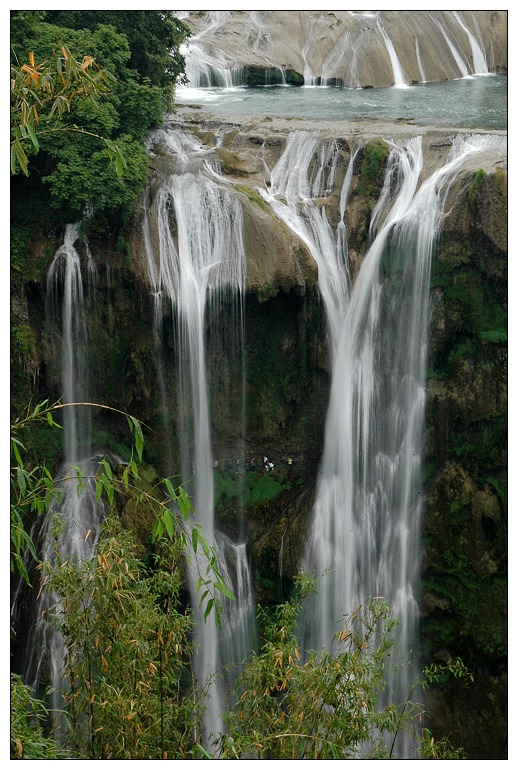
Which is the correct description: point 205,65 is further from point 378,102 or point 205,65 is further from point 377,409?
point 377,409

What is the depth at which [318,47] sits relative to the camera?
60.3ft

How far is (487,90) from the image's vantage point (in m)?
17.8

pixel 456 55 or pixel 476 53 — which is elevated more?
pixel 476 53

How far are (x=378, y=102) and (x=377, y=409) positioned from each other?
7.32 meters

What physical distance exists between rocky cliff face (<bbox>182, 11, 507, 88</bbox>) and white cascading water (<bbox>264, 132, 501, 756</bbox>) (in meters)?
6.46

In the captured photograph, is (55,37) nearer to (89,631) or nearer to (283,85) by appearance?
(283,85)

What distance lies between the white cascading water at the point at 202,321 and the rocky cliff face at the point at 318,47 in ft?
20.7

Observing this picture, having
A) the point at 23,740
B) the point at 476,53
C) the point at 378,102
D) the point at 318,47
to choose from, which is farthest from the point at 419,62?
the point at 23,740

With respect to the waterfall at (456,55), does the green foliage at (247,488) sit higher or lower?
lower

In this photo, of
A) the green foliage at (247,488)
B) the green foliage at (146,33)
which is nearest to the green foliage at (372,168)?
the green foliage at (146,33)

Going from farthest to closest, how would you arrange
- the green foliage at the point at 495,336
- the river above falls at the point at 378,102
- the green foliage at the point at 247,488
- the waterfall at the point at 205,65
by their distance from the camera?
the waterfall at the point at 205,65, the river above falls at the point at 378,102, the green foliage at the point at 247,488, the green foliage at the point at 495,336

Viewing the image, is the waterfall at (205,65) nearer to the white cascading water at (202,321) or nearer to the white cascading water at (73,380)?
the white cascading water at (202,321)

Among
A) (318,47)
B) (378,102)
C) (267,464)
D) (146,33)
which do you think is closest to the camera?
(267,464)

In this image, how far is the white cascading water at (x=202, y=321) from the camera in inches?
483
